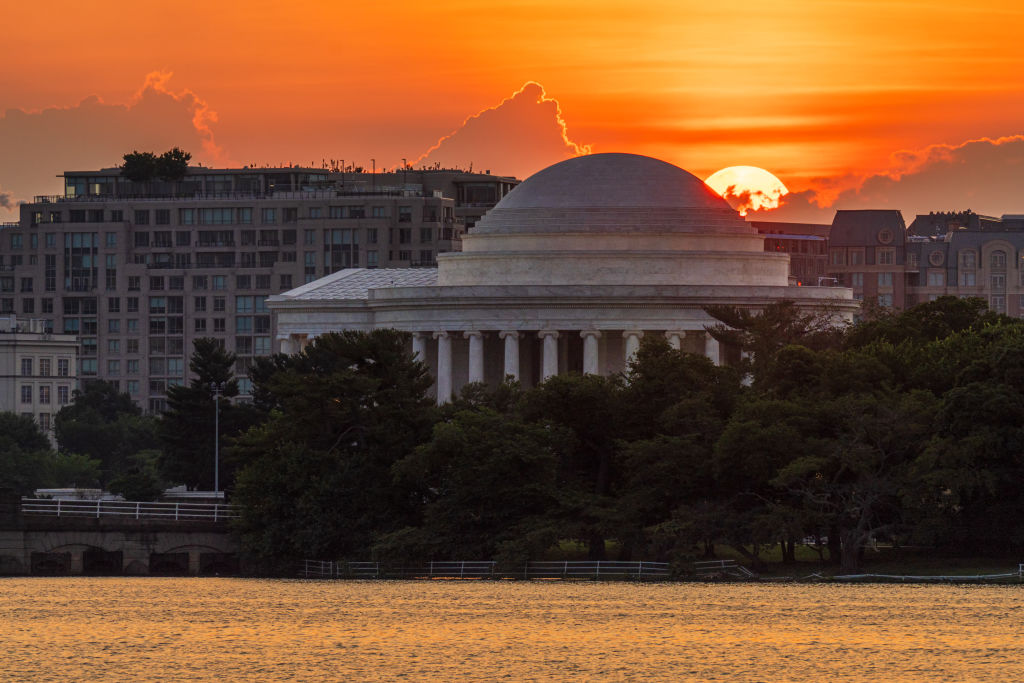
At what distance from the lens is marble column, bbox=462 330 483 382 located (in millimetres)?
190250

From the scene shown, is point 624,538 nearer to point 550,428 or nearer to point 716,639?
point 550,428

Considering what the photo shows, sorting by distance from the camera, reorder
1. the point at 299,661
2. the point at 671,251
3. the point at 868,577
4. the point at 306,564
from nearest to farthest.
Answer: the point at 299,661 < the point at 868,577 < the point at 306,564 < the point at 671,251

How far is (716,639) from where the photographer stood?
10825 centimetres

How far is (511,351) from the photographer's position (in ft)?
624

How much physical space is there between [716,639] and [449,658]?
1066 cm

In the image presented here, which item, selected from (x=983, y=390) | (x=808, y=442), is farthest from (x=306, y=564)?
(x=983, y=390)

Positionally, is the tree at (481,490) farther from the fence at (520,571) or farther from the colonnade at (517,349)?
the colonnade at (517,349)

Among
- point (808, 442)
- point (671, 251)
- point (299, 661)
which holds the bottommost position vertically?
point (299, 661)

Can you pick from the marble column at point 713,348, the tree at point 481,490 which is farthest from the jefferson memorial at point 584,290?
the tree at point 481,490

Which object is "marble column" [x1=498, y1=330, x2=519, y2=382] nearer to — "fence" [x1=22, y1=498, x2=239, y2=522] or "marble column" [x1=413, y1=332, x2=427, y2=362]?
"marble column" [x1=413, y1=332, x2=427, y2=362]

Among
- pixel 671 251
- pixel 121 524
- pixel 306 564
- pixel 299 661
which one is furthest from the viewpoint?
pixel 671 251

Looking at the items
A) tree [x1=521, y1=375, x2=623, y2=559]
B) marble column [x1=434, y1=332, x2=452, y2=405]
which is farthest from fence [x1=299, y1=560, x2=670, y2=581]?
marble column [x1=434, y1=332, x2=452, y2=405]

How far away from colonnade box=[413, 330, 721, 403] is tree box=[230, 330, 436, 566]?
122 feet

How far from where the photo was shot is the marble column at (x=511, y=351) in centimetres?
19000
